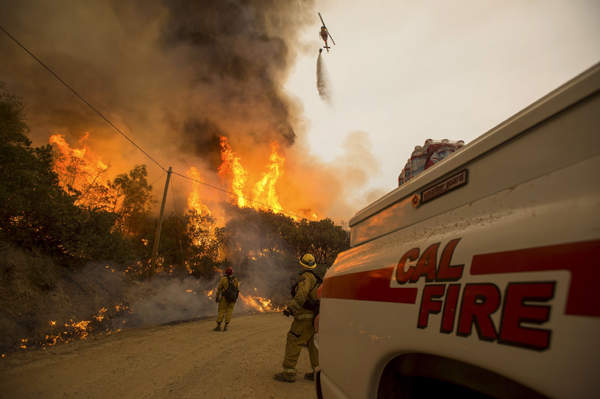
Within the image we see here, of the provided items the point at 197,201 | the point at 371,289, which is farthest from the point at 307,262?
the point at 197,201

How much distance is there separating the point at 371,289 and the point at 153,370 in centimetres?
486

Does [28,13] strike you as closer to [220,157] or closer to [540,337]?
[220,157]

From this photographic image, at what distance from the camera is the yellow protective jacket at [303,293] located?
4305 mm

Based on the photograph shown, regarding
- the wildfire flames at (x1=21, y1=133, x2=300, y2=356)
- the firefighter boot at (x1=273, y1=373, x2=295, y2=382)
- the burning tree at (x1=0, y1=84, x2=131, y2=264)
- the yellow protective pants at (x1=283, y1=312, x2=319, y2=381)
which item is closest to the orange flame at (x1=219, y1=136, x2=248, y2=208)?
the wildfire flames at (x1=21, y1=133, x2=300, y2=356)

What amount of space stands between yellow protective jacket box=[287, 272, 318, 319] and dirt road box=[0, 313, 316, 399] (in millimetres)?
1006

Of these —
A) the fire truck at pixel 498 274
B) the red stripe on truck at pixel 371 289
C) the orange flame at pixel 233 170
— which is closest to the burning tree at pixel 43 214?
the red stripe on truck at pixel 371 289

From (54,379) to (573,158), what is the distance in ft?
19.9

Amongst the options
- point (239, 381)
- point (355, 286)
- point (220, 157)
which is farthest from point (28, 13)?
point (355, 286)

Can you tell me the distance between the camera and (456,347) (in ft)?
3.16

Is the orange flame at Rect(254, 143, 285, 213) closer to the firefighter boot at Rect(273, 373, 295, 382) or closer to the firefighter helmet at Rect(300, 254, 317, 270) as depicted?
the firefighter helmet at Rect(300, 254, 317, 270)

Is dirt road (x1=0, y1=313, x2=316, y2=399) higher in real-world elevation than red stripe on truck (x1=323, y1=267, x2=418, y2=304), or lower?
lower

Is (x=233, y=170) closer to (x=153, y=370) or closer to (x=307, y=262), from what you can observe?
(x=153, y=370)

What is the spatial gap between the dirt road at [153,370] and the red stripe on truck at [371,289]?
9.32 feet

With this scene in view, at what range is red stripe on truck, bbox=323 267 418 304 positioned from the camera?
4.13ft
